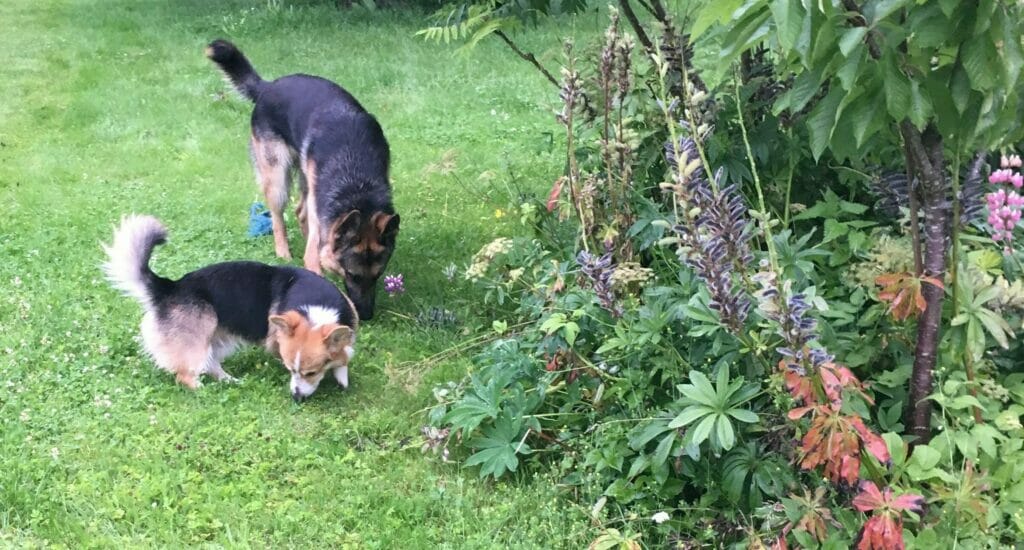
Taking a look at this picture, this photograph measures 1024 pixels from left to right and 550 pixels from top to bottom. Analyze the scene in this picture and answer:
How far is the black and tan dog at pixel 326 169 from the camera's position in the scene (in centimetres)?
519

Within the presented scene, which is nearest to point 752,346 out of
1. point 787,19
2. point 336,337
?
point 787,19

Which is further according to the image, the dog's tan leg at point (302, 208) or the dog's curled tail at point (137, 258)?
the dog's tan leg at point (302, 208)

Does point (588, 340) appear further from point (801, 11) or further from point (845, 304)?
point (801, 11)

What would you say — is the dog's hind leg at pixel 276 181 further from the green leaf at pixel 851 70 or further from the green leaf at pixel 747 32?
the green leaf at pixel 851 70

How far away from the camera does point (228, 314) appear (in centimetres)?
460

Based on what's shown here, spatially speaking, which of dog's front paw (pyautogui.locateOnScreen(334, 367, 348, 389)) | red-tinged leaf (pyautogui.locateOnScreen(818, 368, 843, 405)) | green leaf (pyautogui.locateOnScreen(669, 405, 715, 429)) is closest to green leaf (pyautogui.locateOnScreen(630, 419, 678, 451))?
green leaf (pyautogui.locateOnScreen(669, 405, 715, 429))

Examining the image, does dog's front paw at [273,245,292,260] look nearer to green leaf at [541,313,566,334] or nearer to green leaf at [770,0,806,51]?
green leaf at [541,313,566,334]

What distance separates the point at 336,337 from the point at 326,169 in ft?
5.86

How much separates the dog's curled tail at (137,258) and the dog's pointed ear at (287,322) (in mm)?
692

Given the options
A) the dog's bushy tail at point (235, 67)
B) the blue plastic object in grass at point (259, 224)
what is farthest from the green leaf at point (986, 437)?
the dog's bushy tail at point (235, 67)

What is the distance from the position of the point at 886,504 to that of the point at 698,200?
108 cm

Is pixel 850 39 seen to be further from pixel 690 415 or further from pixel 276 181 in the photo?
pixel 276 181

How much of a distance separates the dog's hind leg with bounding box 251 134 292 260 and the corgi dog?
5.06 ft

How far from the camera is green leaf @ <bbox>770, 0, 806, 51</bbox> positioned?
1.85m
